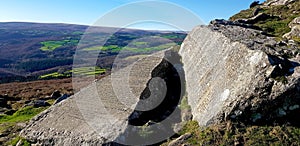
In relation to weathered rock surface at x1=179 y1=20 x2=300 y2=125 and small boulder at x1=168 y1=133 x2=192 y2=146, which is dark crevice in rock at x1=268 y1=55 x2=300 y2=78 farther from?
small boulder at x1=168 y1=133 x2=192 y2=146

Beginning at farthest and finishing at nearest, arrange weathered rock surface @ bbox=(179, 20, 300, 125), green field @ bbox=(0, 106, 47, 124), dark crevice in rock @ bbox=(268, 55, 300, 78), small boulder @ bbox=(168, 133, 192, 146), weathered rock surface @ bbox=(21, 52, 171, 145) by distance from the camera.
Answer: green field @ bbox=(0, 106, 47, 124) → weathered rock surface @ bbox=(21, 52, 171, 145) → small boulder @ bbox=(168, 133, 192, 146) → dark crevice in rock @ bbox=(268, 55, 300, 78) → weathered rock surface @ bbox=(179, 20, 300, 125)

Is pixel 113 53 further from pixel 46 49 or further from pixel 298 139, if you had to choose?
pixel 298 139

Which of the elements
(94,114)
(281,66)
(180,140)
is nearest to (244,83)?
(281,66)

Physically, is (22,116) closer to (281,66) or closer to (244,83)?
(244,83)

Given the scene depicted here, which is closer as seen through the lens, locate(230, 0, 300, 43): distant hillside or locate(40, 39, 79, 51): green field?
locate(230, 0, 300, 43): distant hillside

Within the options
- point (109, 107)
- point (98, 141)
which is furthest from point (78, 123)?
point (98, 141)

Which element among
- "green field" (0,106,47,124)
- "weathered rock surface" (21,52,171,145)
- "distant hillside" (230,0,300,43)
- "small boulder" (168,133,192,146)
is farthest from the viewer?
"green field" (0,106,47,124)

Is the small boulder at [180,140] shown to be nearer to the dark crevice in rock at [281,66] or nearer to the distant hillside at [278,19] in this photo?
the dark crevice in rock at [281,66]

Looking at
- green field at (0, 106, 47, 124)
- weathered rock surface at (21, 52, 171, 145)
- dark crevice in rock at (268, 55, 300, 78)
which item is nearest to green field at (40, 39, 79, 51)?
green field at (0, 106, 47, 124)
